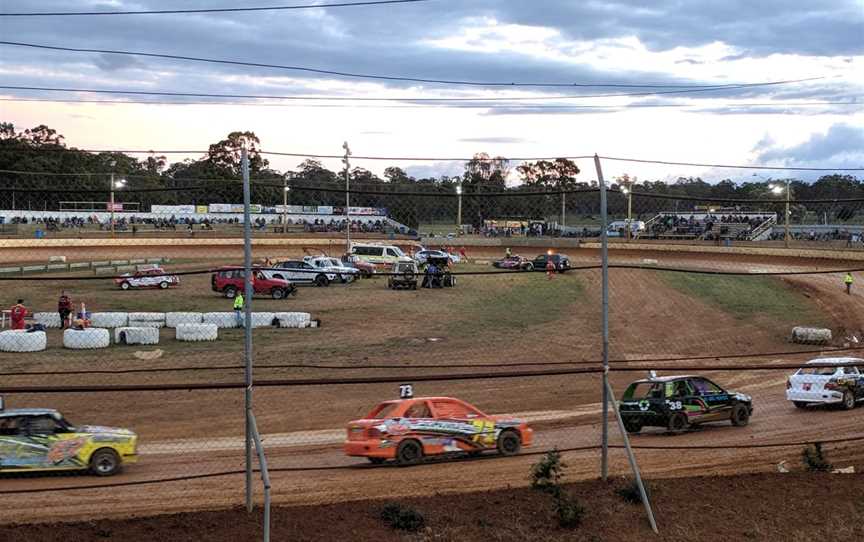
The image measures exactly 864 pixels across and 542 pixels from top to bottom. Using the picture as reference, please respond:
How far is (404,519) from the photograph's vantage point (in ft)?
28.8

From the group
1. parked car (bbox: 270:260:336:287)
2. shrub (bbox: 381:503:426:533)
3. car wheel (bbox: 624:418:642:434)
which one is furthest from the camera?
parked car (bbox: 270:260:336:287)

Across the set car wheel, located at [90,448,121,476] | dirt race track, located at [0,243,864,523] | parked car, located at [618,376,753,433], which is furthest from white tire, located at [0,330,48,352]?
parked car, located at [618,376,753,433]

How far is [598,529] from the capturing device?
9062mm

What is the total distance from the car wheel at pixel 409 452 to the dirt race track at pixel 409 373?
257 mm

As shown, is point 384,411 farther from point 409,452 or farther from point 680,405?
point 680,405

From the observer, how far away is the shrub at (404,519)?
28.7ft

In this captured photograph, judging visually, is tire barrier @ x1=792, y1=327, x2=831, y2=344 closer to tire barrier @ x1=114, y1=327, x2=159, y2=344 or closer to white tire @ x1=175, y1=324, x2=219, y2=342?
white tire @ x1=175, y1=324, x2=219, y2=342

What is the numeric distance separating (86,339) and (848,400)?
19.5 m

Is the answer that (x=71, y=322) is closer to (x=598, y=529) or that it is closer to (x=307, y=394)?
(x=307, y=394)

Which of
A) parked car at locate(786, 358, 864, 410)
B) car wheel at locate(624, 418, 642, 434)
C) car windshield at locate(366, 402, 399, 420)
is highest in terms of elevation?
car windshield at locate(366, 402, 399, 420)

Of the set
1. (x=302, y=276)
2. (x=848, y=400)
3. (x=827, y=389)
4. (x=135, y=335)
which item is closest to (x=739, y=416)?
(x=827, y=389)

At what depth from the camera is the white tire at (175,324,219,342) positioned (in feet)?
79.2

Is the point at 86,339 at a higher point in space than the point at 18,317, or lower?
lower

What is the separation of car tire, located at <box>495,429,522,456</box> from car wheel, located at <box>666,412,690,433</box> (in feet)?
12.8
